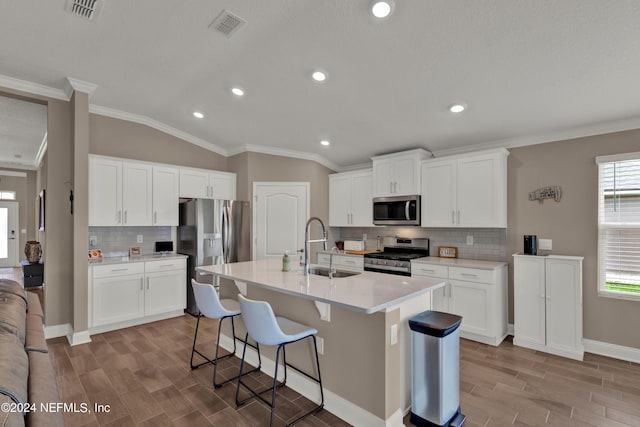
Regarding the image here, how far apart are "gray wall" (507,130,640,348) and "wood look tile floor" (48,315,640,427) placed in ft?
1.26

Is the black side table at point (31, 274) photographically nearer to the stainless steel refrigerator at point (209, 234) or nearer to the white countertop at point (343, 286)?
the stainless steel refrigerator at point (209, 234)

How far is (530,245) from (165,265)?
4668 millimetres

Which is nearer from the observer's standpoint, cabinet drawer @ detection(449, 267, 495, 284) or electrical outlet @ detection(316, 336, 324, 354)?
electrical outlet @ detection(316, 336, 324, 354)

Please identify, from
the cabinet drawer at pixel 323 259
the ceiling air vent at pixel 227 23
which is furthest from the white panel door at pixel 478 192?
the ceiling air vent at pixel 227 23

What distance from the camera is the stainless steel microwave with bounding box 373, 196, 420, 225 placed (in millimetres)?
4430

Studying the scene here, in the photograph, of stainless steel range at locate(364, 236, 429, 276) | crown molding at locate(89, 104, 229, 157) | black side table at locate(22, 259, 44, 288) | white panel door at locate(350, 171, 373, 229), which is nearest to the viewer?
stainless steel range at locate(364, 236, 429, 276)

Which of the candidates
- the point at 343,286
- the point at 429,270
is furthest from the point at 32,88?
the point at 429,270

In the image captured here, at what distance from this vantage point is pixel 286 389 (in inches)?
104

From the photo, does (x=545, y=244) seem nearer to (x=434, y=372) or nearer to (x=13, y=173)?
(x=434, y=372)

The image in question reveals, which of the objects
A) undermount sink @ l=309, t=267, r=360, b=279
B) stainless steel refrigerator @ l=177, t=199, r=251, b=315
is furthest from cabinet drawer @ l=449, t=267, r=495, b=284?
stainless steel refrigerator @ l=177, t=199, r=251, b=315

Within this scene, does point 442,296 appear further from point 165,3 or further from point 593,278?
point 165,3

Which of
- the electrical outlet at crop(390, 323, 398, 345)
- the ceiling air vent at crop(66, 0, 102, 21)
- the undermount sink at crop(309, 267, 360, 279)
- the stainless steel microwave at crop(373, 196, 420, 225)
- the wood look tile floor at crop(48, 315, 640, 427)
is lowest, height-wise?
the wood look tile floor at crop(48, 315, 640, 427)

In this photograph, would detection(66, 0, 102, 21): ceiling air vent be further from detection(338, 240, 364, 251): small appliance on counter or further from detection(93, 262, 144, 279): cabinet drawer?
detection(338, 240, 364, 251): small appliance on counter

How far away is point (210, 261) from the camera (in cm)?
477
